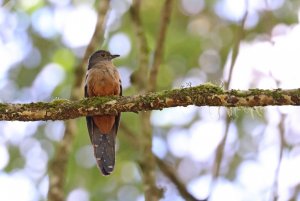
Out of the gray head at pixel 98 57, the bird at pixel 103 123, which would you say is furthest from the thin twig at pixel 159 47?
the bird at pixel 103 123

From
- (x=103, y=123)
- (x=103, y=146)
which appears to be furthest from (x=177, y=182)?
(x=103, y=123)

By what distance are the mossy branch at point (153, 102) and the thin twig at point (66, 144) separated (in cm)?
167

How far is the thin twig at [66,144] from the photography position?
5641 mm

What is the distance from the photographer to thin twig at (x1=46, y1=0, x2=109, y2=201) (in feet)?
18.5

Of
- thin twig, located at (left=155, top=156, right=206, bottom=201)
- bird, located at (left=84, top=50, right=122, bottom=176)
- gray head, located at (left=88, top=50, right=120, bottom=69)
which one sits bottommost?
thin twig, located at (left=155, top=156, right=206, bottom=201)

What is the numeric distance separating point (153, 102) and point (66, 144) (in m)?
2.36

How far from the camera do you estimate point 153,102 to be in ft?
12.8

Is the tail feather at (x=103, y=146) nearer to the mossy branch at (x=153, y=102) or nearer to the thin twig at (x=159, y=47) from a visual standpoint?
the thin twig at (x=159, y=47)

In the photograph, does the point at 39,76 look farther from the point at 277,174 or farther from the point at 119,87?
the point at 277,174

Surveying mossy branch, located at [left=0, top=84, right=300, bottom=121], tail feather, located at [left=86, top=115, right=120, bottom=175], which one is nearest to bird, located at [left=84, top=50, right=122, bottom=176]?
tail feather, located at [left=86, top=115, right=120, bottom=175]

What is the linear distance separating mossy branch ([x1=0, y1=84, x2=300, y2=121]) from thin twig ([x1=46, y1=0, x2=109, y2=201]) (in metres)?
1.67

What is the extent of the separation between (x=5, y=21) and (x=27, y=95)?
1.09 metres

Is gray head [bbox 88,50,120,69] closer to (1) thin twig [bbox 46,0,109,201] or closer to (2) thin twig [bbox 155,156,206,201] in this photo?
(1) thin twig [bbox 46,0,109,201]

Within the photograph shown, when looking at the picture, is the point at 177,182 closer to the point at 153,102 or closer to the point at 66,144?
the point at 66,144
